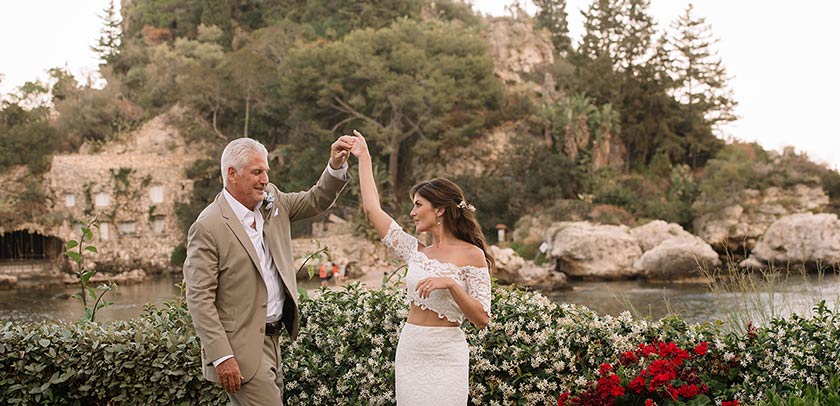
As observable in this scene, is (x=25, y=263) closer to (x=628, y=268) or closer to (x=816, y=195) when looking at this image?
(x=628, y=268)

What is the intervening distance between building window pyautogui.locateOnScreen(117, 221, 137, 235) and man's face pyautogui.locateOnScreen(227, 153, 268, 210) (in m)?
31.0

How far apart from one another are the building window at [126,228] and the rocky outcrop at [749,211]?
2292 cm

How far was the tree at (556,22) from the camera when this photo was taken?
4612 cm

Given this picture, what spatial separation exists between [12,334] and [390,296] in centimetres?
230

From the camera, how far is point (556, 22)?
46.7 m

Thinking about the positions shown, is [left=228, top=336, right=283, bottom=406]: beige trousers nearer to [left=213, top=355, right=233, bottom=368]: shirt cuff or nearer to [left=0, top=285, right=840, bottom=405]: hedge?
[left=213, top=355, right=233, bottom=368]: shirt cuff

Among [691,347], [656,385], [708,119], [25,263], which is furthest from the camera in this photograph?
[708,119]

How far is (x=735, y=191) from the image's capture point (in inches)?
1079

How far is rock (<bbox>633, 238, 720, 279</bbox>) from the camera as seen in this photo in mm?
22156

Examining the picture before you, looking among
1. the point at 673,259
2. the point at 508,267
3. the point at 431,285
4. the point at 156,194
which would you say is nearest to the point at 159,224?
the point at 156,194

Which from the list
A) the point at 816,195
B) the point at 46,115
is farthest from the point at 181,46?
the point at 816,195

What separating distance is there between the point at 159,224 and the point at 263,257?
31.3m

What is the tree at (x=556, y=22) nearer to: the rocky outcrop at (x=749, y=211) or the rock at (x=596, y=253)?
the rocky outcrop at (x=749, y=211)

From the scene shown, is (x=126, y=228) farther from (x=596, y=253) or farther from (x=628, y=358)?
(x=628, y=358)
